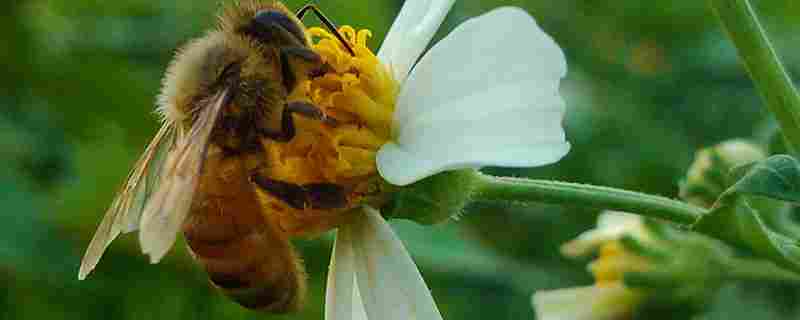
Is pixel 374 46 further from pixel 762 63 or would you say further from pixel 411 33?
pixel 762 63

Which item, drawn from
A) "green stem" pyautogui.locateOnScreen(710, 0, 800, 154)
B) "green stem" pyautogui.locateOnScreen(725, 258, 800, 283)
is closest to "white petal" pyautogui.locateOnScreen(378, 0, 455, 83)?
"green stem" pyautogui.locateOnScreen(710, 0, 800, 154)

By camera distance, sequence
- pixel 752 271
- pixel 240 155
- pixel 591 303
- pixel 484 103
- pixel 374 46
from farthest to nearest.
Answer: pixel 374 46
pixel 591 303
pixel 752 271
pixel 240 155
pixel 484 103

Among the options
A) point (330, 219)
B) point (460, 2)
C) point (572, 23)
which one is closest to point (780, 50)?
point (572, 23)

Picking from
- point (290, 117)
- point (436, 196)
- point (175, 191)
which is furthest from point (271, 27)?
point (175, 191)

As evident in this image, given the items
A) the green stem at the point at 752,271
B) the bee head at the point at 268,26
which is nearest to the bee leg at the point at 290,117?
the bee head at the point at 268,26

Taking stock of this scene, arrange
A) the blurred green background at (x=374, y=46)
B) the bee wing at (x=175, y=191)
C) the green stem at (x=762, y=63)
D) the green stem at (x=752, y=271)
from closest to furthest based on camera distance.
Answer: the bee wing at (x=175, y=191)
the green stem at (x=762, y=63)
the green stem at (x=752, y=271)
the blurred green background at (x=374, y=46)

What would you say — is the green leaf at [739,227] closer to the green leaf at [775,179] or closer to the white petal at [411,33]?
the green leaf at [775,179]

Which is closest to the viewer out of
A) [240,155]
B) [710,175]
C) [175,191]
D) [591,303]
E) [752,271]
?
[175,191]
